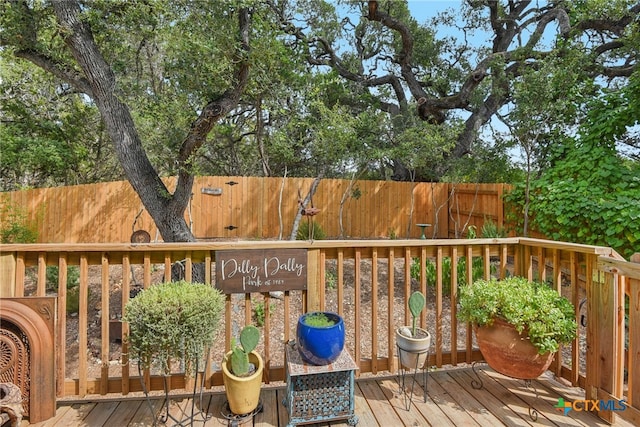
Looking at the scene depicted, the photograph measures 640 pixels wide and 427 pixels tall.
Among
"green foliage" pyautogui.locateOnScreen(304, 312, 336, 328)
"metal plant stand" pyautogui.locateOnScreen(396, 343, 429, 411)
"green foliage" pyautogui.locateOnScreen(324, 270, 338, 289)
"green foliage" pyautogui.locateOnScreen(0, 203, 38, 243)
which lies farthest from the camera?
"green foliage" pyautogui.locateOnScreen(0, 203, 38, 243)

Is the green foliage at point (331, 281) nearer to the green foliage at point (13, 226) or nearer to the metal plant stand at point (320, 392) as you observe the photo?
the metal plant stand at point (320, 392)

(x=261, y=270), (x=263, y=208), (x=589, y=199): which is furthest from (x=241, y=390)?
(x=263, y=208)

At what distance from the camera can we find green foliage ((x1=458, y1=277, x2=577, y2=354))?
1.88 m

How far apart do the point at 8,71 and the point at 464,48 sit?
11.3 meters

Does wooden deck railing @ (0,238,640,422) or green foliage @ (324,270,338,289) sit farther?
green foliage @ (324,270,338,289)

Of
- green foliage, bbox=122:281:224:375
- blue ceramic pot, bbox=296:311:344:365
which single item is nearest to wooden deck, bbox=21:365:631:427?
blue ceramic pot, bbox=296:311:344:365

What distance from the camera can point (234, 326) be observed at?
417 cm

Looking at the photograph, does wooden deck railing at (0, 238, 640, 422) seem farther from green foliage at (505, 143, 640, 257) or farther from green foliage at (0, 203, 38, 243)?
green foliage at (0, 203, 38, 243)

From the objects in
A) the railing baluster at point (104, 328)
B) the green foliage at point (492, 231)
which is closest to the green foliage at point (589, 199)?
the green foliage at point (492, 231)

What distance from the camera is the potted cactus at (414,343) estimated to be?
1.98 metres

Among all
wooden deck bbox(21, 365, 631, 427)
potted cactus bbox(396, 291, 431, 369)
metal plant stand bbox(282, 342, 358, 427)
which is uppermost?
potted cactus bbox(396, 291, 431, 369)

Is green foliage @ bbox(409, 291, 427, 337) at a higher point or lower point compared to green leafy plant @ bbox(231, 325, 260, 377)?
higher

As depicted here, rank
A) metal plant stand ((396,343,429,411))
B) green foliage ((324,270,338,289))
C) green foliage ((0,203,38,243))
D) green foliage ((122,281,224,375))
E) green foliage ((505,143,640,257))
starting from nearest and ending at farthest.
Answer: green foliage ((122,281,224,375))
metal plant stand ((396,343,429,411))
green foliage ((505,143,640,257))
green foliage ((324,270,338,289))
green foliage ((0,203,38,243))

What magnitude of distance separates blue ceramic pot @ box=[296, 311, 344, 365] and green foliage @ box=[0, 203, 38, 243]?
6719 mm
